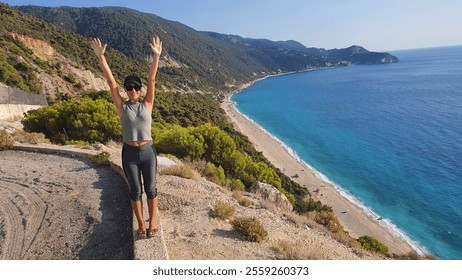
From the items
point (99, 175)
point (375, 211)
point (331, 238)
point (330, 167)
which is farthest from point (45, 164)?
point (330, 167)

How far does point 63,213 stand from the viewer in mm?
6090

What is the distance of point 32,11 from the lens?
148250 millimetres

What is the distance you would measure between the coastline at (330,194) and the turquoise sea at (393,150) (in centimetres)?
82

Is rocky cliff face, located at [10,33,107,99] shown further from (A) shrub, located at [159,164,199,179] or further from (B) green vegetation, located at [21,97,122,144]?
(A) shrub, located at [159,164,199,179]

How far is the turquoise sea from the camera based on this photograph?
28297mm

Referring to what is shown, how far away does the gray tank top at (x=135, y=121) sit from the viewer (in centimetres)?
416

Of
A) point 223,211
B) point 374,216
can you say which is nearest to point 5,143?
point 223,211

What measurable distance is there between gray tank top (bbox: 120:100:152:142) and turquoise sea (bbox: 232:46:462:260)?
1018 inches

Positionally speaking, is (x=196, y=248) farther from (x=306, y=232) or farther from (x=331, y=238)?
(x=331, y=238)

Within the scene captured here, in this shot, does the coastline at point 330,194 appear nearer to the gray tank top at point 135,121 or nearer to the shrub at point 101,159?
the shrub at point 101,159

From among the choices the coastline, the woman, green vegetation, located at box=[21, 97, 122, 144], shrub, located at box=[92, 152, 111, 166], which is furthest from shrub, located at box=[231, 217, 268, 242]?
the coastline

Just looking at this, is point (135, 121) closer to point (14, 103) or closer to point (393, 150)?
point (14, 103)

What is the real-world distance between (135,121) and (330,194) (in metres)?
31.4

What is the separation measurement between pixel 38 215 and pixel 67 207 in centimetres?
49
